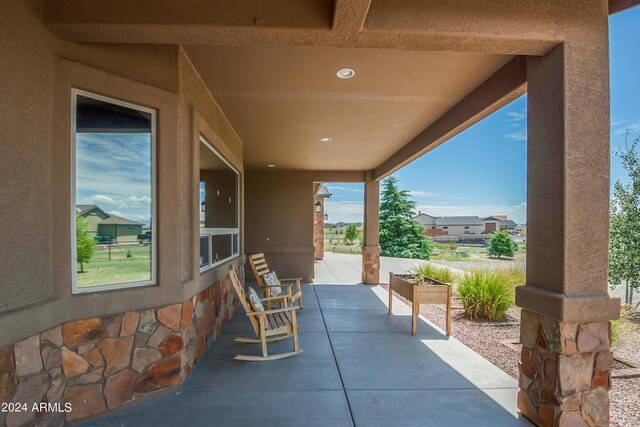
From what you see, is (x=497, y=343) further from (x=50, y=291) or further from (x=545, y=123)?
(x=50, y=291)

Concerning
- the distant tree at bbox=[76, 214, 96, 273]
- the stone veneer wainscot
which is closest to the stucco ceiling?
the distant tree at bbox=[76, 214, 96, 273]

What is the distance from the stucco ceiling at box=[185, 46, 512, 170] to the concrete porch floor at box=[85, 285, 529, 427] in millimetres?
2929

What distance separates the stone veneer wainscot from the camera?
7.41ft

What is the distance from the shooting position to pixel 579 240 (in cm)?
259

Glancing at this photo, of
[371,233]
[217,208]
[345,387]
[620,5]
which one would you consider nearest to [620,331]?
[345,387]

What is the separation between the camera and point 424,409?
2.98 m

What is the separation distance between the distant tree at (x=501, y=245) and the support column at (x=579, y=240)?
65.6 ft

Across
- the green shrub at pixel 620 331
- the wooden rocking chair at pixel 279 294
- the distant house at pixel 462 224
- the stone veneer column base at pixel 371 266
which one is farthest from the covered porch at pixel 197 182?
the distant house at pixel 462 224

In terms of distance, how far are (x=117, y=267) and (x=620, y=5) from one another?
14.1ft

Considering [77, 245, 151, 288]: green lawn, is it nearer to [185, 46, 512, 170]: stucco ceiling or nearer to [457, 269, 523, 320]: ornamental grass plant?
[185, 46, 512, 170]: stucco ceiling

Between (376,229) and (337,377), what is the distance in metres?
6.18

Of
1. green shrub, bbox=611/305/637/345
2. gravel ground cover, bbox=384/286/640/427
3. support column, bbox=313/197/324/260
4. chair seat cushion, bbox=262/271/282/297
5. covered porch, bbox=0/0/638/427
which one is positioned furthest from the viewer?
support column, bbox=313/197/324/260

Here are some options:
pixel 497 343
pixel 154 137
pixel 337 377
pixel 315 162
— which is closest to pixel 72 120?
pixel 154 137

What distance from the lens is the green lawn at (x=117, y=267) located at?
9.32 feet
